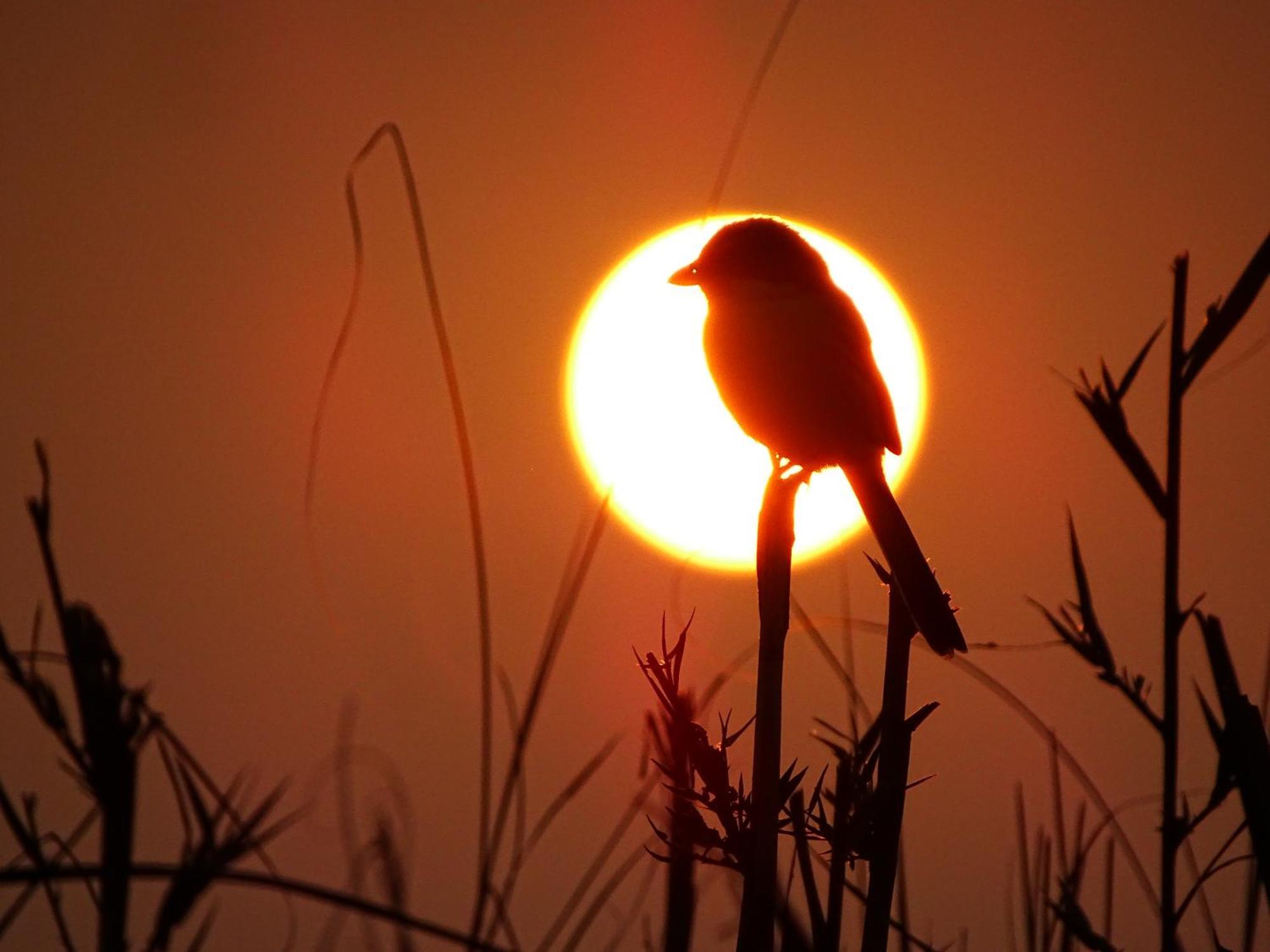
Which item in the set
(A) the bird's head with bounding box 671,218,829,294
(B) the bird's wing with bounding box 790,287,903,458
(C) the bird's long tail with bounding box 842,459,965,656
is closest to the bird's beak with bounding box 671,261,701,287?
(A) the bird's head with bounding box 671,218,829,294

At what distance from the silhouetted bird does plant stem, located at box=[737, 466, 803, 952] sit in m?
1.35

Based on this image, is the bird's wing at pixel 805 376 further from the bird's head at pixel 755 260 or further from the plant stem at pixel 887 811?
the plant stem at pixel 887 811

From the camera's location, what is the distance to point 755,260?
4184 millimetres

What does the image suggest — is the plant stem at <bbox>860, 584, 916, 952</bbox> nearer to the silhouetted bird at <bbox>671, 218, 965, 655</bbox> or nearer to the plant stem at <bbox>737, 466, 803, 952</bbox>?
the plant stem at <bbox>737, 466, 803, 952</bbox>

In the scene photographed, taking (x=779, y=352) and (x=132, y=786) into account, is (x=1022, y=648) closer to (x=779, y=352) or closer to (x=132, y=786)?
(x=132, y=786)

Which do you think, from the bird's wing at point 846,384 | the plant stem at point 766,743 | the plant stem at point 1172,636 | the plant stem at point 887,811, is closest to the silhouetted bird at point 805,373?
the bird's wing at point 846,384

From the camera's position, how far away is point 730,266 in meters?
4.19

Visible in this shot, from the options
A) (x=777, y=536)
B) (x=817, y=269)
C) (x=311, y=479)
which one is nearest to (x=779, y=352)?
(x=817, y=269)

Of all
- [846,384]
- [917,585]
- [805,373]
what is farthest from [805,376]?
[917,585]

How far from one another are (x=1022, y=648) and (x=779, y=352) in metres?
1.91

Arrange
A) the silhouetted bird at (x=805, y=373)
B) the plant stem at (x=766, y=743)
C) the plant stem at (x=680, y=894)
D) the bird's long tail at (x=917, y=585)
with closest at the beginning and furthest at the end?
the plant stem at (x=680, y=894), the plant stem at (x=766, y=743), the bird's long tail at (x=917, y=585), the silhouetted bird at (x=805, y=373)

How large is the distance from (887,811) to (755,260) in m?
2.69

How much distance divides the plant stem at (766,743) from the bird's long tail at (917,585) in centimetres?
18

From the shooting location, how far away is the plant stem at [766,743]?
1567 mm
